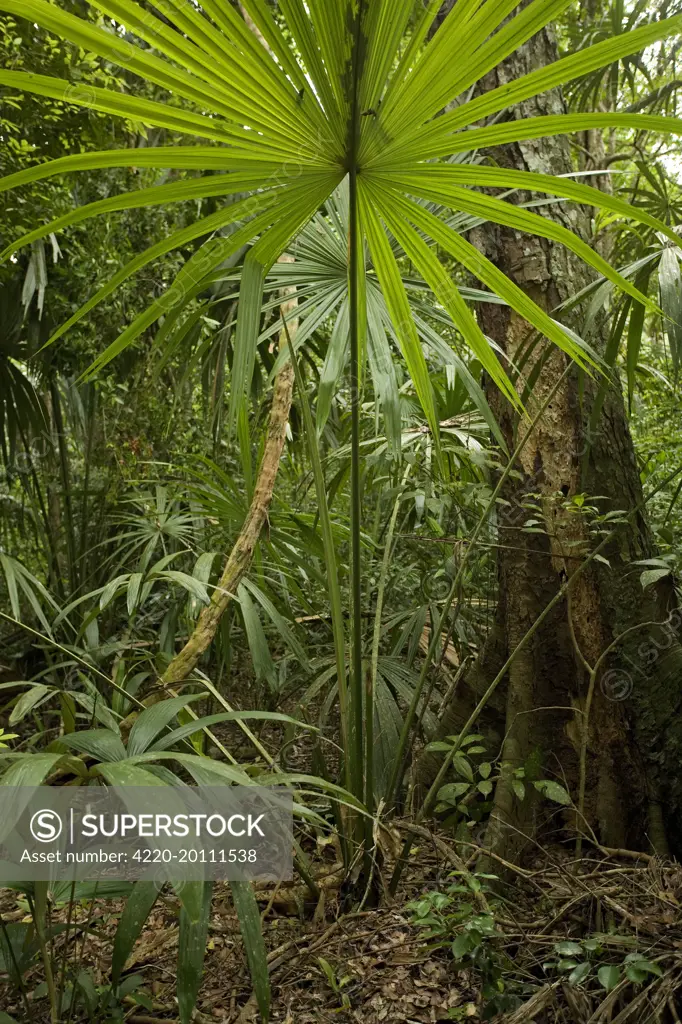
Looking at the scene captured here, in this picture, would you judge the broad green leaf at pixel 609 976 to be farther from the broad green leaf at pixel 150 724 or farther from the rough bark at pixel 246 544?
the rough bark at pixel 246 544

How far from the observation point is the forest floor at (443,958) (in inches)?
45.6

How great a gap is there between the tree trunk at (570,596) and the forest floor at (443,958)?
16 cm

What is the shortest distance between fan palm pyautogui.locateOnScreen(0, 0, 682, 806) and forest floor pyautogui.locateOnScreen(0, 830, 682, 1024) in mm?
925

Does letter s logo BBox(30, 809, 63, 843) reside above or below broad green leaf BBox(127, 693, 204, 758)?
below

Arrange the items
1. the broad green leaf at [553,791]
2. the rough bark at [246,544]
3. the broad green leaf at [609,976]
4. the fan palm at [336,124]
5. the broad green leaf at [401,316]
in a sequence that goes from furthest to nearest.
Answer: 1. the rough bark at [246,544]
2. the broad green leaf at [553,791]
3. the broad green leaf at [401,316]
4. the broad green leaf at [609,976]
5. the fan palm at [336,124]

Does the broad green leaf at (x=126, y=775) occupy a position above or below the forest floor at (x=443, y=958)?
above

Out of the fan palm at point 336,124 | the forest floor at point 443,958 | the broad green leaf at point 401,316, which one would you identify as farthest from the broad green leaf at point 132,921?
the broad green leaf at point 401,316

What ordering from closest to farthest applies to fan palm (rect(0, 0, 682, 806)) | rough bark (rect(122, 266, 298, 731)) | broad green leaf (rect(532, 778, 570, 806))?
fan palm (rect(0, 0, 682, 806)), broad green leaf (rect(532, 778, 570, 806)), rough bark (rect(122, 266, 298, 731))

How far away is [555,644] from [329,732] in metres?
1.05

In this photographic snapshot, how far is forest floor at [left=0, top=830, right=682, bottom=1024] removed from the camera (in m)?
1.16

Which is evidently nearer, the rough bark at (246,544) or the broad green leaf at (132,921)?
the broad green leaf at (132,921)

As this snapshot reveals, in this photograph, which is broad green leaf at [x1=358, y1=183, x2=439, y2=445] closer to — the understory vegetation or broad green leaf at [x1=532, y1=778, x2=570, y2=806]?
the understory vegetation

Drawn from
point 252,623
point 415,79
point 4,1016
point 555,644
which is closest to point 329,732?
point 252,623

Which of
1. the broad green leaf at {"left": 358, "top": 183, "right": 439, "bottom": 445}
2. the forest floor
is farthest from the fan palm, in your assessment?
the forest floor
